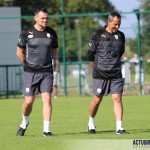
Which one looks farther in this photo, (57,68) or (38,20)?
(57,68)

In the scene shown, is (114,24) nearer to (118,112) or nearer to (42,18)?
(42,18)

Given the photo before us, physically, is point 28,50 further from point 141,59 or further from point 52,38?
point 141,59

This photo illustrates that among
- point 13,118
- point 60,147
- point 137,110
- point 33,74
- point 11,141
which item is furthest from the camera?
point 137,110

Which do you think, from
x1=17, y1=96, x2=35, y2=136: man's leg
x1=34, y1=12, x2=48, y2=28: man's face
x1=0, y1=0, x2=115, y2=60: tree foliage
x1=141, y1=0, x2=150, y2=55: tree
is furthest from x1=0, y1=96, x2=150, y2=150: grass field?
x1=0, y1=0, x2=115, y2=60: tree foliage

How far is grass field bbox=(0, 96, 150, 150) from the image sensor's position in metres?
11.2

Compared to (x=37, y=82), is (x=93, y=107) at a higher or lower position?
lower

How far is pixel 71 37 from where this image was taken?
3562 cm

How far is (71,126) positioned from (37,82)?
7.11 feet

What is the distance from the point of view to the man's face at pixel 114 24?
41.2ft

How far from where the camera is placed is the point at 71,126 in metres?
14.5

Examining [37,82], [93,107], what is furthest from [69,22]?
[37,82]

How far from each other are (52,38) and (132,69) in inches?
648

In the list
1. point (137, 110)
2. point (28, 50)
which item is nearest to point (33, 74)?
point (28, 50)

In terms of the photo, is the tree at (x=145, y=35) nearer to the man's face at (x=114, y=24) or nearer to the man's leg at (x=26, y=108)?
the man's face at (x=114, y=24)
